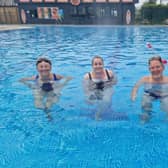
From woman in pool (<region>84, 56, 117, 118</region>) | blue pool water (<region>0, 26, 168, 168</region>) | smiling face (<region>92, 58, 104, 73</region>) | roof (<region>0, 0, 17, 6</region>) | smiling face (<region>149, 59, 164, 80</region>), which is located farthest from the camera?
roof (<region>0, 0, 17, 6</region>)

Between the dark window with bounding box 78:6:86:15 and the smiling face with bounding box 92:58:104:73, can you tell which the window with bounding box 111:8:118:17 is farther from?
the smiling face with bounding box 92:58:104:73

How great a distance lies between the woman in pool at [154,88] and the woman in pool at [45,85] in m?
1.66

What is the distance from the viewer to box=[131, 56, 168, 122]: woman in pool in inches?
195

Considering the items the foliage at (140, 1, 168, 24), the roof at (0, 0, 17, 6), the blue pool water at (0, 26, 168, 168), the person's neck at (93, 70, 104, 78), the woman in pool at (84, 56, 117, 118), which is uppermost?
the roof at (0, 0, 17, 6)

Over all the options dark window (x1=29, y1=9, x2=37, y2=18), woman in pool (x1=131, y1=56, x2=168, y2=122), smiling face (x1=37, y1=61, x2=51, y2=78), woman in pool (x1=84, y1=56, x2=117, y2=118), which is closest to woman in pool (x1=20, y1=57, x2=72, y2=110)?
smiling face (x1=37, y1=61, x2=51, y2=78)

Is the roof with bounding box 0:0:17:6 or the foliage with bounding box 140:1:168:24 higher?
the roof with bounding box 0:0:17:6

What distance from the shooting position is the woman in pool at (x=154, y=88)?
195 inches

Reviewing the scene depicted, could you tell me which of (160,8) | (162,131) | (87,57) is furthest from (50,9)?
(162,131)

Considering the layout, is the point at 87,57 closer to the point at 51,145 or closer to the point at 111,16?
the point at 51,145

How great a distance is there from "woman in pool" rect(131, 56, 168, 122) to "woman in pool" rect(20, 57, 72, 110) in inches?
65.3

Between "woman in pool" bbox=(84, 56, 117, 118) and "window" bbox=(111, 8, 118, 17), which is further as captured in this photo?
"window" bbox=(111, 8, 118, 17)

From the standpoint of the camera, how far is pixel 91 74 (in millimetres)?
5910

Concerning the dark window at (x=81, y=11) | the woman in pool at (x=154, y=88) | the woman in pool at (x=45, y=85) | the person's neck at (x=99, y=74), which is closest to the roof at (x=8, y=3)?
the dark window at (x=81, y=11)

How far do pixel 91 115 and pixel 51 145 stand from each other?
1.13 metres
